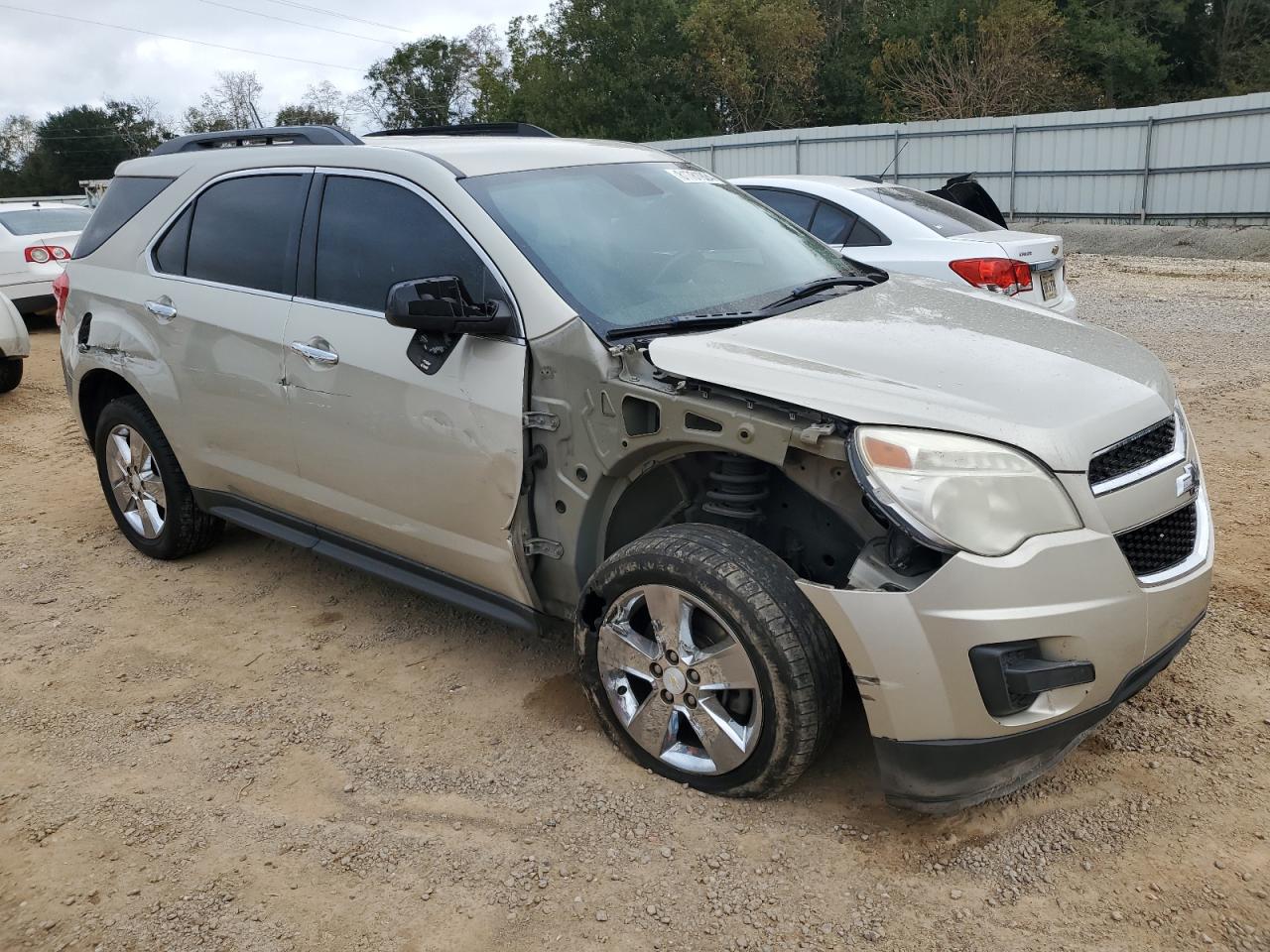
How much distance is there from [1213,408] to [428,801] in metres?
5.99

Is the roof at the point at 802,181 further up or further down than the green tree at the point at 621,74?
further down

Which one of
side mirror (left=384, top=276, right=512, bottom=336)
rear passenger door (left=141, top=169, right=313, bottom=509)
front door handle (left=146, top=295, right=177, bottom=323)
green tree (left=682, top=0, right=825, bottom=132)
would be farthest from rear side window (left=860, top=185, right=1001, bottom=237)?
green tree (left=682, top=0, right=825, bottom=132)

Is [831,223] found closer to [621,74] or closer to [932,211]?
[932,211]

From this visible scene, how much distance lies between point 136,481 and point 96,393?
0.53 meters

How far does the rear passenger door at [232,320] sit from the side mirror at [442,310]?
964 mm

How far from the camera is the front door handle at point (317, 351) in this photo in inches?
153

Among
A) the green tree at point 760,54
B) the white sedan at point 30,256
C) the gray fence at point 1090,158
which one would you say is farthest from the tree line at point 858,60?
the white sedan at point 30,256

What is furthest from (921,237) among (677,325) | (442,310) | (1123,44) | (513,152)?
(1123,44)

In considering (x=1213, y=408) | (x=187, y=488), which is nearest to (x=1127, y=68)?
(x=1213, y=408)

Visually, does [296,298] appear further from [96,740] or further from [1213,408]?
[1213,408]

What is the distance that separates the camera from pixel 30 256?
1314cm

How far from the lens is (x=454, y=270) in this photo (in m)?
3.64

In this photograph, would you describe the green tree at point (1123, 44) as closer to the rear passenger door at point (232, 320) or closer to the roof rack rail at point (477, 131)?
the roof rack rail at point (477, 131)

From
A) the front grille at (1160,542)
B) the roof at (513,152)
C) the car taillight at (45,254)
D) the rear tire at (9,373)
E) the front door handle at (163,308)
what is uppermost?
the roof at (513,152)
